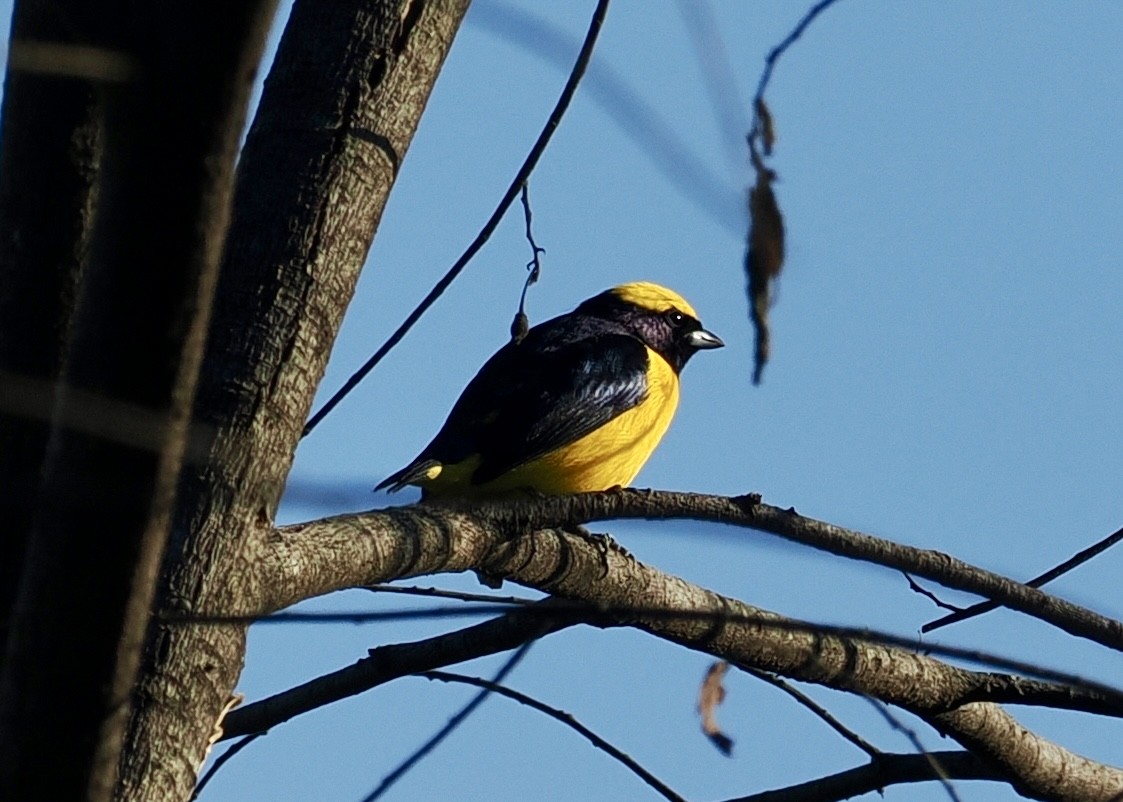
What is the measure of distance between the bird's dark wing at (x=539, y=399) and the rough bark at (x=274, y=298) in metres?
3.48

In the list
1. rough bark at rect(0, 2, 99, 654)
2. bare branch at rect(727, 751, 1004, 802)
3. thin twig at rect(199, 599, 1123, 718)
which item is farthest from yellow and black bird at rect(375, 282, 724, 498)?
thin twig at rect(199, 599, 1123, 718)

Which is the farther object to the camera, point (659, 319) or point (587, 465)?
point (659, 319)

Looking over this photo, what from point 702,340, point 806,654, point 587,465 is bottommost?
point 806,654

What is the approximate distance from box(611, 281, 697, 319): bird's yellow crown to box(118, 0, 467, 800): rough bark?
5.37 meters

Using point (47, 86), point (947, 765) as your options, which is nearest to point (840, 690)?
point (947, 765)

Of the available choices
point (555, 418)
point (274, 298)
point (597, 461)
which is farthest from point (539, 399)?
A: point (274, 298)

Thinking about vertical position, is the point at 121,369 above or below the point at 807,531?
below

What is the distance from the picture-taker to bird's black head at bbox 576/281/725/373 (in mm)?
8258

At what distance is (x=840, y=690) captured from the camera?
4.11 meters

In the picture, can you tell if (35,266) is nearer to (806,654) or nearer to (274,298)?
(274,298)

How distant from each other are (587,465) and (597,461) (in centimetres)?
6

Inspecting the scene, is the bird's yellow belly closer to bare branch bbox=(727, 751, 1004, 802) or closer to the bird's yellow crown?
the bird's yellow crown

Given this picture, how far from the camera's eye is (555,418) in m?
6.60

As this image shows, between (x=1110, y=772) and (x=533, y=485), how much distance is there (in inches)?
111
